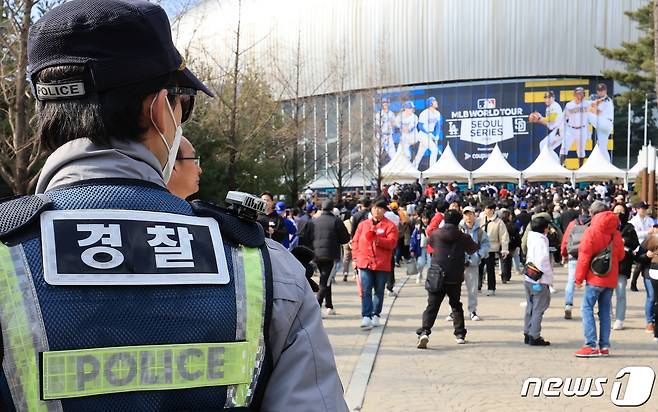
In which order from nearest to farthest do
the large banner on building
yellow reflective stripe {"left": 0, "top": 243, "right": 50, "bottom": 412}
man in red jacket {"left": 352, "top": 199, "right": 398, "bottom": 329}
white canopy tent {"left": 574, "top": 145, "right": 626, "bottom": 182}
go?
yellow reflective stripe {"left": 0, "top": 243, "right": 50, "bottom": 412} → man in red jacket {"left": 352, "top": 199, "right": 398, "bottom": 329} → white canopy tent {"left": 574, "top": 145, "right": 626, "bottom": 182} → the large banner on building

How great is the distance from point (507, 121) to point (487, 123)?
154cm

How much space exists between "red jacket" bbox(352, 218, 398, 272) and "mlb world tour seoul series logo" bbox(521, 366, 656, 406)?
3.50 meters

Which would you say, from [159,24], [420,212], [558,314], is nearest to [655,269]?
[558,314]

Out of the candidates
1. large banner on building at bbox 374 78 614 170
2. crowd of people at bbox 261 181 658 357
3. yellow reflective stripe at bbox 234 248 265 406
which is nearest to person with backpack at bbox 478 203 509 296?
crowd of people at bbox 261 181 658 357

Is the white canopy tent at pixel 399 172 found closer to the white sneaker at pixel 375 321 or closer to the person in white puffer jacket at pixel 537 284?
the white sneaker at pixel 375 321

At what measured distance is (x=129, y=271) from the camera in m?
1.35

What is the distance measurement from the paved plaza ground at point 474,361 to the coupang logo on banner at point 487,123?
44.6 m

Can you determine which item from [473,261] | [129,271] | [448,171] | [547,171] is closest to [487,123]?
[448,171]

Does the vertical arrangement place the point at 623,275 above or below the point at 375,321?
above

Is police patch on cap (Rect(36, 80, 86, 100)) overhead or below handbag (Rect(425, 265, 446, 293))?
overhead

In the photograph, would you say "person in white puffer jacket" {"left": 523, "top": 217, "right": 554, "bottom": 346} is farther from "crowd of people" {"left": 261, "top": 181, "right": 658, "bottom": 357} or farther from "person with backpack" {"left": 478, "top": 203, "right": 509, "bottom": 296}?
"person with backpack" {"left": 478, "top": 203, "right": 509, "bottom": 296}

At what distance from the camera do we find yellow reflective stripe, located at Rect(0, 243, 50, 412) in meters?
1.26

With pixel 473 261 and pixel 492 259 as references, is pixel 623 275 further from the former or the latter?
pixel 492 259

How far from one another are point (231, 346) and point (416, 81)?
60827 millimetres
